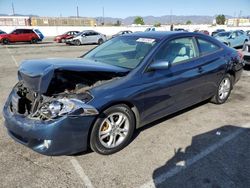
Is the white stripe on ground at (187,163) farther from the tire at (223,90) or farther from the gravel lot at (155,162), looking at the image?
the tire at (223,90)

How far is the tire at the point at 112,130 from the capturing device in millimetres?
3334

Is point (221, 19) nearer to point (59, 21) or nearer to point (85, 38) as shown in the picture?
point (59, 21)

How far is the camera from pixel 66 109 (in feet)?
10.1

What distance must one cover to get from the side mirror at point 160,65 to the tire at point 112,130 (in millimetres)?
730

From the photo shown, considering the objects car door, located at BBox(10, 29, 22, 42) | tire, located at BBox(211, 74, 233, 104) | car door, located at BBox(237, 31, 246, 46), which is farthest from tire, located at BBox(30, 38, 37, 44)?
tire, located at BBox(211, 74, 233, 104)

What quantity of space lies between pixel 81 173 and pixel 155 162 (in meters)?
0.95

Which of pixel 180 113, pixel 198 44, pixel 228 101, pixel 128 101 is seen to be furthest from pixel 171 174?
pixel 228 101

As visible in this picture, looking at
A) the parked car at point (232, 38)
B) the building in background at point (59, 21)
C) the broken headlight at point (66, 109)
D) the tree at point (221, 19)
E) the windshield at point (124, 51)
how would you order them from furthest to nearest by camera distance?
the tree at point (221, 19)
the building in background at point (59, 21)
the parked car at point (232, 38)
the windshield at point (124, 51)
the broken headlight at point (66, 109)

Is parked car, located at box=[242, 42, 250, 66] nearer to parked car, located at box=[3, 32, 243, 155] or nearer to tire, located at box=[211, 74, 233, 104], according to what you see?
tire, located at box=[211, 74, 233, 104]

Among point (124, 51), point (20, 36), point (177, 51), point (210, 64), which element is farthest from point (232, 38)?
point (20, 36)

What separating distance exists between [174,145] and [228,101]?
8.96ft

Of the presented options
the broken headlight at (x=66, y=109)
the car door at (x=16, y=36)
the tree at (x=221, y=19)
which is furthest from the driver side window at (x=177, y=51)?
the tree at (x=221, y=19)

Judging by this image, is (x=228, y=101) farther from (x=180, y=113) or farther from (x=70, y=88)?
(x=70, y=88)

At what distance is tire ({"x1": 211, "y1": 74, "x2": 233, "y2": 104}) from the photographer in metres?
5.45
